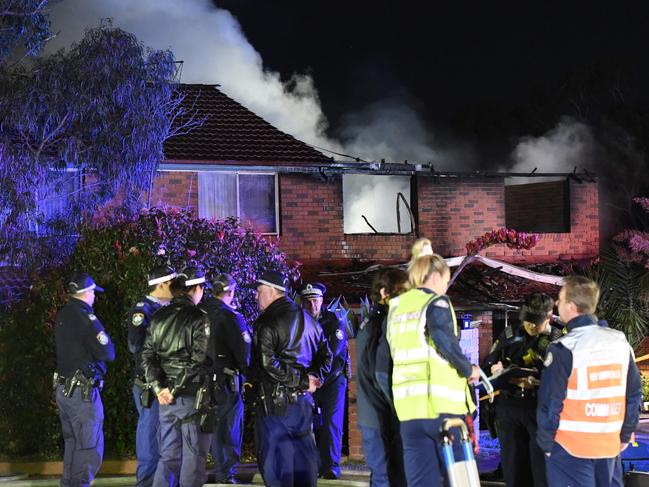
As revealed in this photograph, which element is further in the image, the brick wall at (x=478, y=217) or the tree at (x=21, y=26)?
the brick wall at (x=478, y=217)

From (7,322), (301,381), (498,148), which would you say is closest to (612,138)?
(498,148)

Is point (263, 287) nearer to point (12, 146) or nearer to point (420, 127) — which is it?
point (12, 146)

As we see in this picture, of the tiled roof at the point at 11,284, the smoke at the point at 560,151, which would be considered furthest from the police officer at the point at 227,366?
the smoke at the point at 560,151

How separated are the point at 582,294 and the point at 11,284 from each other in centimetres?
894

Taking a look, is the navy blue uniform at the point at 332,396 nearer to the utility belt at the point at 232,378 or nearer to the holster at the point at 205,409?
the utility belt at the point at 232,378

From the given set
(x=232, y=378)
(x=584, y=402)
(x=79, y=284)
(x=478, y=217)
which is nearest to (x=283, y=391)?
(x=232, y=378)

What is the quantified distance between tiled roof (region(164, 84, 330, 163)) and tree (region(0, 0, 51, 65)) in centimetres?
698

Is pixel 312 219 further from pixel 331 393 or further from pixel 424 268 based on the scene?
pixel 424 268

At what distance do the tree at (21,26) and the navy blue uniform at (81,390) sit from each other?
6.92 meters

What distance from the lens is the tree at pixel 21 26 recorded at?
15062 mm

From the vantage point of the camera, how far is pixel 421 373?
708 cm

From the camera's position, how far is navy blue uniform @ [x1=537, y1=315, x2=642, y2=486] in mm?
6801

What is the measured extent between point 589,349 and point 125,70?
998 cm

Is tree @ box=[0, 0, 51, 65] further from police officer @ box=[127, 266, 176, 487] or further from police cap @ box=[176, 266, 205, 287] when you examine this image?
police cap @ box=[176, 266, 205, 287]
